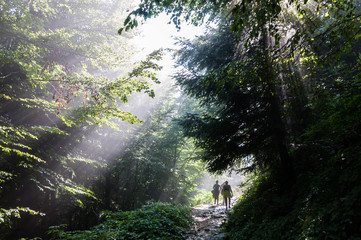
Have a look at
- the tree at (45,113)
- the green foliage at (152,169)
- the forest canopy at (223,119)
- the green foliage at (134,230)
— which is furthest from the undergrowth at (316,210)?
the green foliage at (152,169)

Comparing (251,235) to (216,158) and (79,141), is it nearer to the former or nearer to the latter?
(216,158)

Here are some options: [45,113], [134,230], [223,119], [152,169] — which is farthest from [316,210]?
[152,169]

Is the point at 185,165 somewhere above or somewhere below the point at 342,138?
above

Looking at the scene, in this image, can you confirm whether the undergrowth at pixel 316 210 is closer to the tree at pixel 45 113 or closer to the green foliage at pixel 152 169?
the tree at pixel 45 113

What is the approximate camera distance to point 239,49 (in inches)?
303

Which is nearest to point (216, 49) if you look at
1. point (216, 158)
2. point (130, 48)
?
point (216, 158)

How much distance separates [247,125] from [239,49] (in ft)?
10.3

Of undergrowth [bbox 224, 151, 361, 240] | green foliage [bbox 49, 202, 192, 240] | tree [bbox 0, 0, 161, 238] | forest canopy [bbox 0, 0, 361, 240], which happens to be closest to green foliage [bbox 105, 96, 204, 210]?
forest canopy [bbox 0, 0, 361, 240]

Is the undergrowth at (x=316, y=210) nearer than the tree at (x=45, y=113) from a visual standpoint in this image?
Yes

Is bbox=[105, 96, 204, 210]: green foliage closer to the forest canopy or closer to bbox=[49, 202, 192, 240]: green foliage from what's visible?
the forest canopy

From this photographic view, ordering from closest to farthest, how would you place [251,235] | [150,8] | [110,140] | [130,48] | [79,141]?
[150,8]
[251,235]
[79,141]
[130,48]
[110,140]

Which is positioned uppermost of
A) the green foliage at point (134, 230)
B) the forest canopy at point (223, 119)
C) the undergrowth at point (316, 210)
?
the forest canopy at point (223, 119)

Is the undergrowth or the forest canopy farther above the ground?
the forest canopy

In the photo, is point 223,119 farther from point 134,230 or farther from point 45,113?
point 45,113
